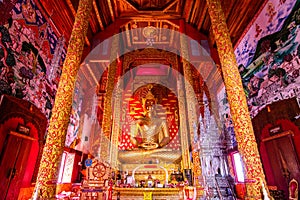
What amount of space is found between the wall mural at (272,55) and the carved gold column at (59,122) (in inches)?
227

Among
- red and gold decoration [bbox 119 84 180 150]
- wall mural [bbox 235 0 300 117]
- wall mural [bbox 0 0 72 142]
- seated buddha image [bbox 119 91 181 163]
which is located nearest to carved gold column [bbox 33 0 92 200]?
wall mural [bbox 0 0 72 142]

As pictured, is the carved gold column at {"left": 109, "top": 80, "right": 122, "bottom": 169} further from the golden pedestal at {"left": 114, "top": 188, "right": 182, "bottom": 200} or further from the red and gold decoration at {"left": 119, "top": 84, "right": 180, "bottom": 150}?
the red and gold decoration at {"left": 119, "top": 84, "right": 180, "bottom": 150}

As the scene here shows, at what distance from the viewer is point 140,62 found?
11102 mm

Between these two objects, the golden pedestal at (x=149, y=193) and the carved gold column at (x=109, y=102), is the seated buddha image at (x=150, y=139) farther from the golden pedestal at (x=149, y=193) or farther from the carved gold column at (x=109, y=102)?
the golden pedestal at (x=149, y=193)

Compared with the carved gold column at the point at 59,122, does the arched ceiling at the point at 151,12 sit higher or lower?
higher

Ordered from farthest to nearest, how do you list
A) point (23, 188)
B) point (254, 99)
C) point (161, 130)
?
1. point (161, 130)
2. point (254, 99)
3. point (23, 188)

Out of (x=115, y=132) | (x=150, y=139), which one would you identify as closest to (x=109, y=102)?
(x=115, y=132)

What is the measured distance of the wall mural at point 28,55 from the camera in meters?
4.08

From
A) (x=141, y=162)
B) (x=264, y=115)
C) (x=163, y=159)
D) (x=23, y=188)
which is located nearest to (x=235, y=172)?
(x=264, y=115)

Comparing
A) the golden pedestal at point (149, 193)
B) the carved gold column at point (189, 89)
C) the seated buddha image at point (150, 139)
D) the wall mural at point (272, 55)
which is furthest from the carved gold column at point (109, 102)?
the wall mural at point (272, 55)

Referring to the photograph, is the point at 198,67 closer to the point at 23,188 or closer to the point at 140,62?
the point at 140,62

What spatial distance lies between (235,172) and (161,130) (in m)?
5.28

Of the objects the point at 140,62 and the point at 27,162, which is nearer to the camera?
the point at 27,162

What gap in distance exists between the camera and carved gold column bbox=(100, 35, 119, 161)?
7641mm
